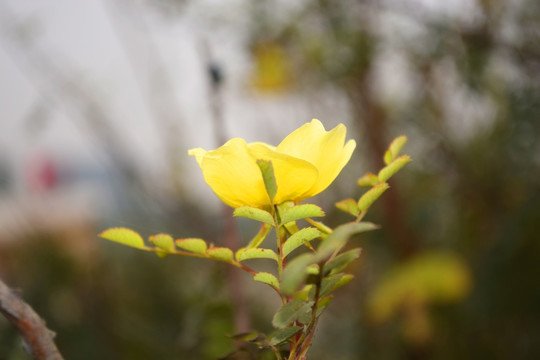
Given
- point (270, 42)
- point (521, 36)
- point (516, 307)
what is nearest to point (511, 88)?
point (521, 36)

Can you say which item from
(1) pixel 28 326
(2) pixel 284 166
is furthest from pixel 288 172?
(1) pixel 28 326

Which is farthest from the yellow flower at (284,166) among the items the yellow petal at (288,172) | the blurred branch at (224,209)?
the blurred branch at (224,209)

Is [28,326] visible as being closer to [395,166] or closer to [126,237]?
[126,237]

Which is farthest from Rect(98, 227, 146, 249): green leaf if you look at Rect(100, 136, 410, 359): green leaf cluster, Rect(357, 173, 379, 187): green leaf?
Rect(357, 173, 379, 187): green leaf

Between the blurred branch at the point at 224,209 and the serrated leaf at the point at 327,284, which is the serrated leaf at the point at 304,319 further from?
the blurred branch at the point at 224,209

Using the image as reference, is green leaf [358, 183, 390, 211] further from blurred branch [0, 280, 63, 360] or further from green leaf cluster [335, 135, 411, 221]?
blurred branch [0, 280, 63, 360]
